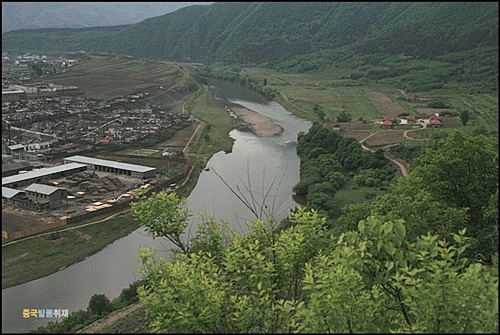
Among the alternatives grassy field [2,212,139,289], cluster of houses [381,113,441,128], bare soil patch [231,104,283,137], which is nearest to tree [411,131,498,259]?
grassy field [2,212,139,289]

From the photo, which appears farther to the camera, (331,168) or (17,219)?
(331,168)

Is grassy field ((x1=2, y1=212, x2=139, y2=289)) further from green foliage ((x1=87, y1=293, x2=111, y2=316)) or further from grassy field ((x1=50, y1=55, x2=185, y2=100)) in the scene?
grassy field ((x1=50, y1=55, x2=185, y2=100))

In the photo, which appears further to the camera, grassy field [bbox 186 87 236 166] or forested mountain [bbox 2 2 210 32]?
forested mountain [bbox 2 2 210 32]

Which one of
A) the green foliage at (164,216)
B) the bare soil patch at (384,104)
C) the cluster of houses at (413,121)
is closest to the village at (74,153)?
the green foliage at (164,216)

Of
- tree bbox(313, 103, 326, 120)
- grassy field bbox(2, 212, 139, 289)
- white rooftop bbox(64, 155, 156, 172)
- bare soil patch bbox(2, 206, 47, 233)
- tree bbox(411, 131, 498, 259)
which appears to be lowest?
grassy field bbox(2, 212, 139, 289)

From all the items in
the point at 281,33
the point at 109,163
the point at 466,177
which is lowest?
the point at 109,163

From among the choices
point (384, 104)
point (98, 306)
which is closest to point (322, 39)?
point (384, 104)

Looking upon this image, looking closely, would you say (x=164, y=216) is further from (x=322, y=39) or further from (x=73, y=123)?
(x=322, y=39)
